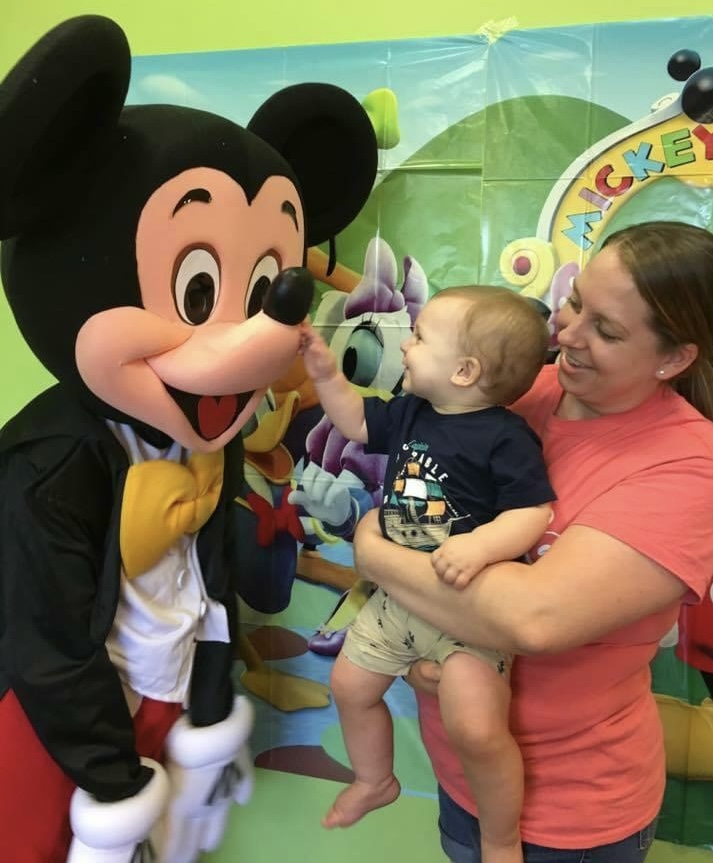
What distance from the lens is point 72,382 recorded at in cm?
82

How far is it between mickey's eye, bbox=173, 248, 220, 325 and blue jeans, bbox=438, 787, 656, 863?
67 cm

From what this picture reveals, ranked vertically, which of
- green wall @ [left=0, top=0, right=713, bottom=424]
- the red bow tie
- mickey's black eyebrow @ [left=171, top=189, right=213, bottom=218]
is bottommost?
the red bow tie

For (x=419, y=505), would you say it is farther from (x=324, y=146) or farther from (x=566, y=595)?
(x=324, y=146)

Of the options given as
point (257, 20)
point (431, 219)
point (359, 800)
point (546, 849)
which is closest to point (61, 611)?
point (359, 800)

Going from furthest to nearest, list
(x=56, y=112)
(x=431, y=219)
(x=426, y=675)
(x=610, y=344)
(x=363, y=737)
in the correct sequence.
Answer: (x=431, y=219)
(x=363, y=737)
(x=426, y=675)
(x=610, y=344)
(x=56, y=112)

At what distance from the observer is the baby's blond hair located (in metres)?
0.85

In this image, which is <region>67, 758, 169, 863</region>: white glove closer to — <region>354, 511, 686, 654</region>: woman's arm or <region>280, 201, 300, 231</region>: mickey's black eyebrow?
<region>354, 511, 686, 654</region>: woman's arm

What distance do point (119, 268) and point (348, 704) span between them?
1.91ft

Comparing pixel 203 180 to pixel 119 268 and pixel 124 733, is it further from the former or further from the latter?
pixel 124 733

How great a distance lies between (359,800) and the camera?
3.35ft

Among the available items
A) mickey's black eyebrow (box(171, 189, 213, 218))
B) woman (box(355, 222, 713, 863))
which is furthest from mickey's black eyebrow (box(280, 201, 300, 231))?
woman (box(355, 222, 713, 863))

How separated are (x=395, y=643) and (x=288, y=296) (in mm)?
421

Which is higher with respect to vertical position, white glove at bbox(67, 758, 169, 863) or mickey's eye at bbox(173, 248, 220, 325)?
mickey's eye at bbox(173, 248, 220, 325)

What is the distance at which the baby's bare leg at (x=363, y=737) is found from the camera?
97cm
